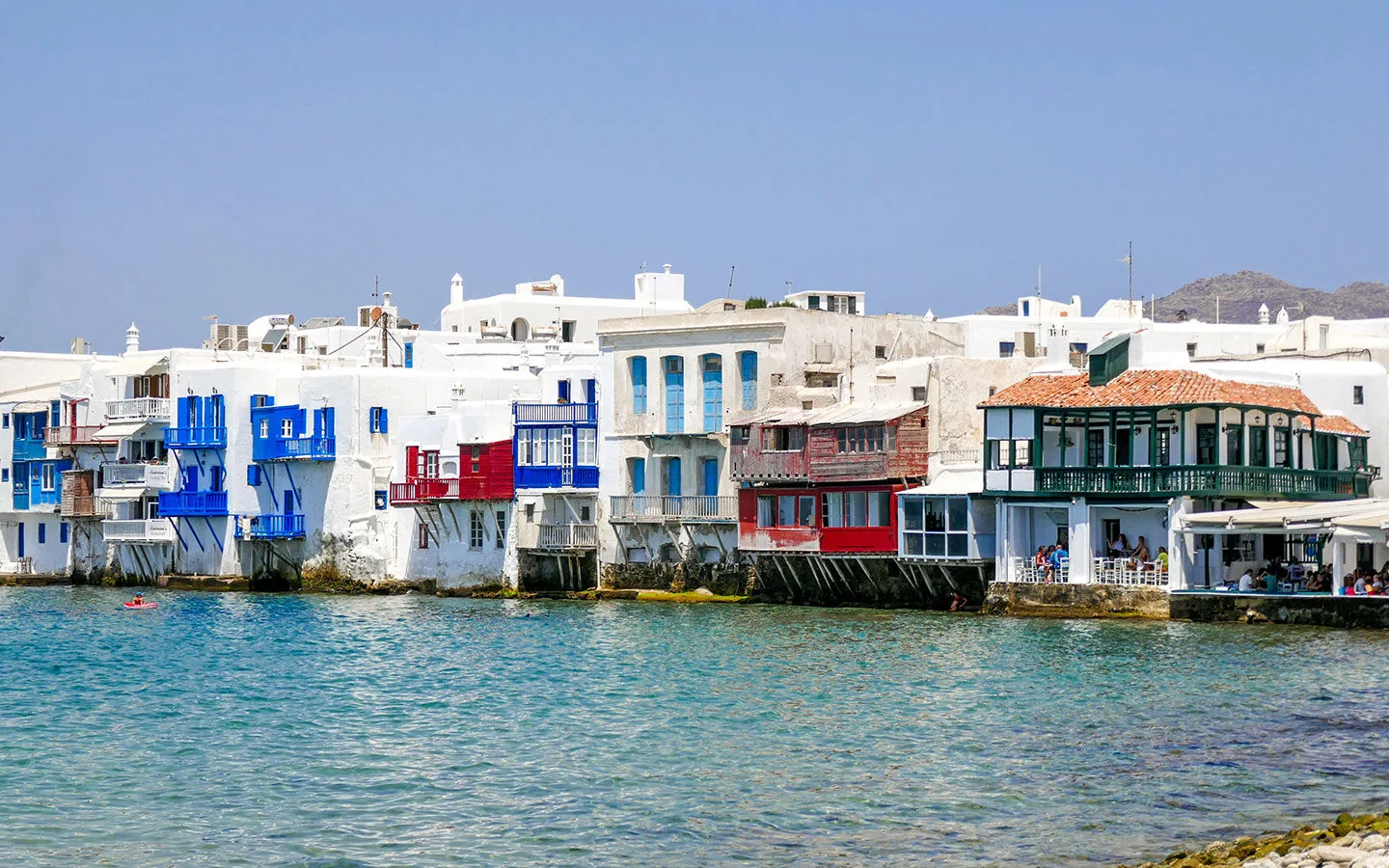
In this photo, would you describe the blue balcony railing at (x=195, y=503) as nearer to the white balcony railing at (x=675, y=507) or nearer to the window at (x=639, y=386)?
the white balcony railing at (x=675, y=507)

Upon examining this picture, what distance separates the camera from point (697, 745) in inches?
1266

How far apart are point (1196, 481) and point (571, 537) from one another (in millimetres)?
22817

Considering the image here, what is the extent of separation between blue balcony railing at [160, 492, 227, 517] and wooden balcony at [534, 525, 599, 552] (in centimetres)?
1720

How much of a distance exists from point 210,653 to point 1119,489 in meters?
22.4

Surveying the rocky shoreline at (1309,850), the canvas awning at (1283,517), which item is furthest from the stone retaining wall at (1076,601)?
the rocky shoreline at (1309,850)

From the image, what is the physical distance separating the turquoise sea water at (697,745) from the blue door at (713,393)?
12674 millimetres

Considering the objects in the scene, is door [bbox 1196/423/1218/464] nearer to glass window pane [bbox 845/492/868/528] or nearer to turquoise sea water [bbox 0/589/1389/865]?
turquoise sea water [bbox 0/589/1389/865]

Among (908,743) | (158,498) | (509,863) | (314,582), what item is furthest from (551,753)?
(158,498)

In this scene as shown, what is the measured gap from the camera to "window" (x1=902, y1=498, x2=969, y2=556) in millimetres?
53719

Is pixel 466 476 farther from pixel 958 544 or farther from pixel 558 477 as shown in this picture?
pixel 958 544

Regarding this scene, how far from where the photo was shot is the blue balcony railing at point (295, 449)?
73188mm

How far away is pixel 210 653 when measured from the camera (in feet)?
165

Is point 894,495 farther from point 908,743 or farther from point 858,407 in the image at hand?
point 908,743

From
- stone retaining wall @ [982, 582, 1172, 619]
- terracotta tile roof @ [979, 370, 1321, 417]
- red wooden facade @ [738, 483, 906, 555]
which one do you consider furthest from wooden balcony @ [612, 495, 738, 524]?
stone retaining wall @ [982, 582, 1172, 619]
